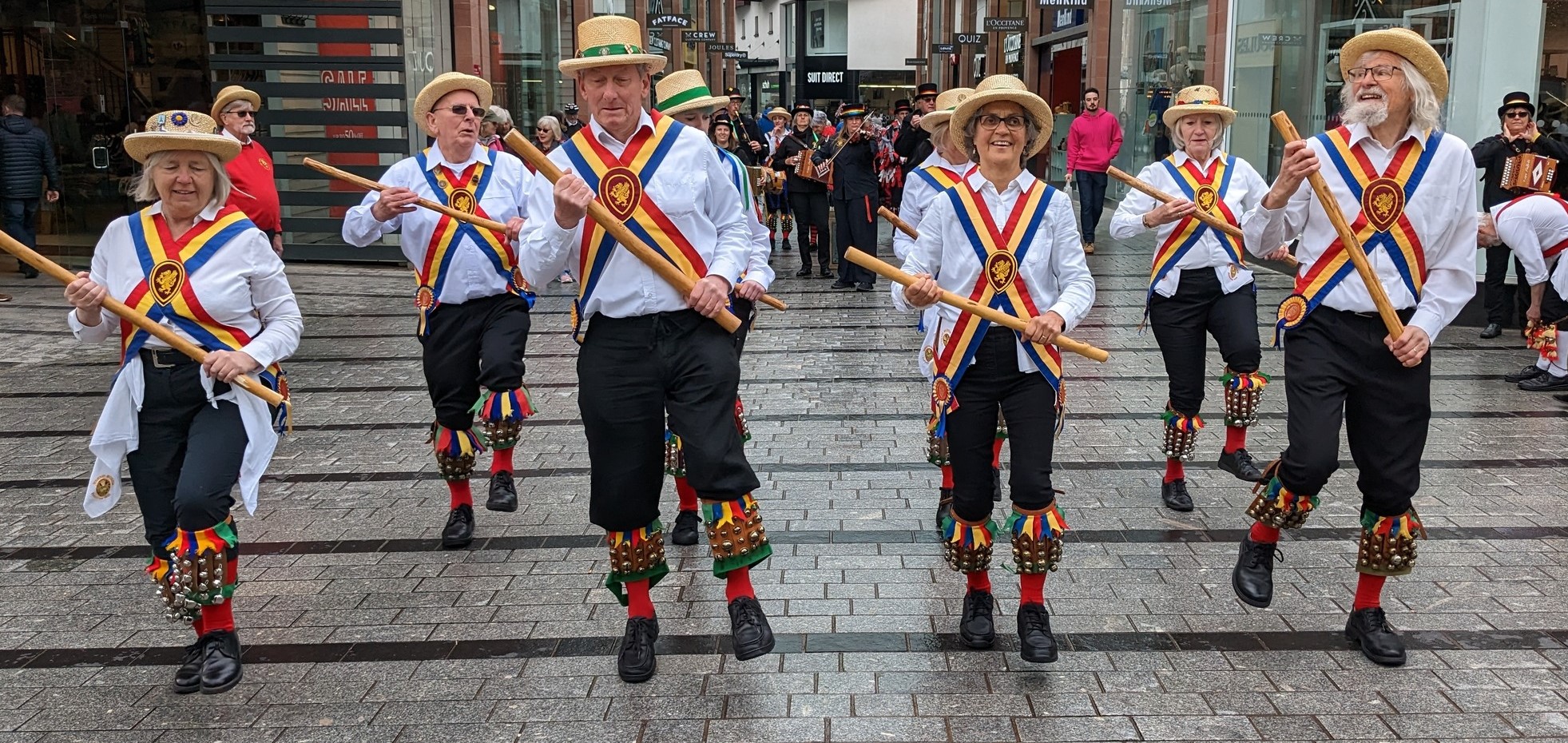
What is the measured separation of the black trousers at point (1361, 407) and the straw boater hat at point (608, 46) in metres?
2.46

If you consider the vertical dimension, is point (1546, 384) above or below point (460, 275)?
below

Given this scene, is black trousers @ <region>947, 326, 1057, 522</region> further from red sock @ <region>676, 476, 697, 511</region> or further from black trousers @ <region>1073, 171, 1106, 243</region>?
black trousers @ <region>1073, 171, 1106, 243</region>

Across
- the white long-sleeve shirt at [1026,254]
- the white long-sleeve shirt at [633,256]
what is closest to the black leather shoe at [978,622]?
the white long-sleeve shirt at [1026,254]

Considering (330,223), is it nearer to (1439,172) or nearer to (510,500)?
(510,500)

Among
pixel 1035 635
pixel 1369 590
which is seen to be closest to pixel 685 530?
pixel 1035 635

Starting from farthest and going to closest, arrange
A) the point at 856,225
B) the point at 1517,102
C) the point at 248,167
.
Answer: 1. the point at 856,225
2. the point at 1517,102
3. the point at 248,167

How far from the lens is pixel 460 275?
5.94 m

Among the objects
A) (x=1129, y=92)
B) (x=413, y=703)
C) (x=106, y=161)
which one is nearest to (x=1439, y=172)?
(x=413, y=703)

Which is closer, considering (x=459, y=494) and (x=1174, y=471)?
(x=459, y=494)

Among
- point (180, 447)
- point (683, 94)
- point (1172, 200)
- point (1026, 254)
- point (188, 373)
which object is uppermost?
point (683, 94)

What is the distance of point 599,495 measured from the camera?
4461mm

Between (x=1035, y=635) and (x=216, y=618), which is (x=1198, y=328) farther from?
(x=216, y=618)

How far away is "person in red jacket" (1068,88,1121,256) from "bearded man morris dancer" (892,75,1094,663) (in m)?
13.5

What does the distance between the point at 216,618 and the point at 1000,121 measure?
10.3 ft
